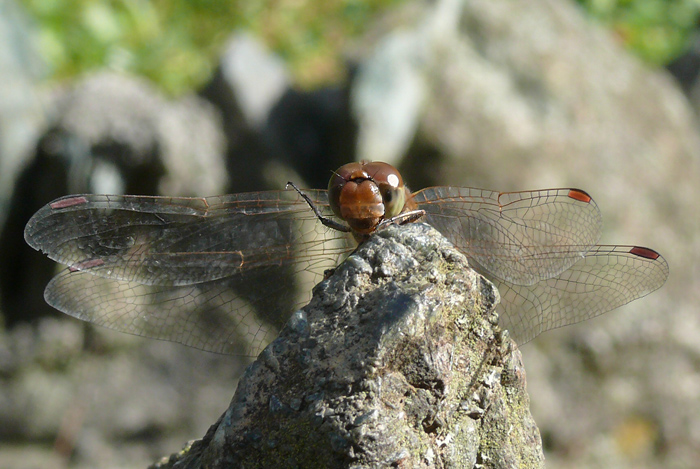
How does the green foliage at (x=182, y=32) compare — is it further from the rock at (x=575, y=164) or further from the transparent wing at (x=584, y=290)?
the transparent wing at (x=584, y=290)

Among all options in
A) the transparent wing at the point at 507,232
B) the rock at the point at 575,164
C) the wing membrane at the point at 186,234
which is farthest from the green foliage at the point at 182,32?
the transparent wing at the point at 507,232

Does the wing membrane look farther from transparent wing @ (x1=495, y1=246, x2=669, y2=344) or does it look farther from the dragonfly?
transparent wing @ (x1=495, y1=246, x2=669, y2=344)

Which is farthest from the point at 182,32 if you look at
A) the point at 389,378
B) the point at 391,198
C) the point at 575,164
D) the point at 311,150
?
the point at 389,378

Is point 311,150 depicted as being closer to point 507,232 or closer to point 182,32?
point 182,32

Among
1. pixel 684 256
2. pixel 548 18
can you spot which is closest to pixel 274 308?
pixel 684 256

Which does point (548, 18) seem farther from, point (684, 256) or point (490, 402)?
point (490, 402)
